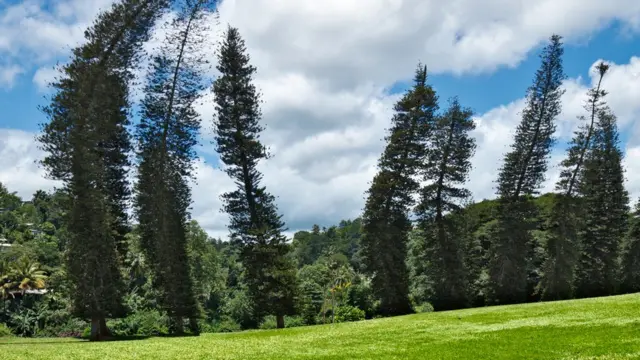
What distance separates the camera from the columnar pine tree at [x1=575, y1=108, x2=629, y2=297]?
49594mm

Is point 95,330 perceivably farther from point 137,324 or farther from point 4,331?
point 4,331

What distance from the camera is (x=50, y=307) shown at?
175 feet

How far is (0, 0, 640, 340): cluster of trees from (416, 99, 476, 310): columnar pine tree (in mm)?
125

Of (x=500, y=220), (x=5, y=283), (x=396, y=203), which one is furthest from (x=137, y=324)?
(x=500, y=220)

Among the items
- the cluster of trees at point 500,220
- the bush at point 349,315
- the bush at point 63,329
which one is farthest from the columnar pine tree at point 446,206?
the bush at point 63,329

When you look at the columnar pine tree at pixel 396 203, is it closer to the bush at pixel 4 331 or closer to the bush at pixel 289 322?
the bush at pixel 289 322

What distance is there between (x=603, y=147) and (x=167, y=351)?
52.1 m

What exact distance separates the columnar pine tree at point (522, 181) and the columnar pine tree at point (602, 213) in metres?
5.43

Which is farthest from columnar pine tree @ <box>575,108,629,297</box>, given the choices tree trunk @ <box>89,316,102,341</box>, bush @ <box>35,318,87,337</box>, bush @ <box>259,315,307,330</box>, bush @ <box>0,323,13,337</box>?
bush @ <box>0,323,13,337</box>

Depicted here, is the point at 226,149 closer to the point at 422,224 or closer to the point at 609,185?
the point at 422,224

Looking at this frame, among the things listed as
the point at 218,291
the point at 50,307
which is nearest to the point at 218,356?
the point at 50,307

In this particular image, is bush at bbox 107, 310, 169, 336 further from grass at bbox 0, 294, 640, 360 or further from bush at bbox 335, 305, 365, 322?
grass at bbox 0, 294, 640, 360

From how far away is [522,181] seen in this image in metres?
47.7

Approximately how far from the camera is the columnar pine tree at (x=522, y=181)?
1785 inches
